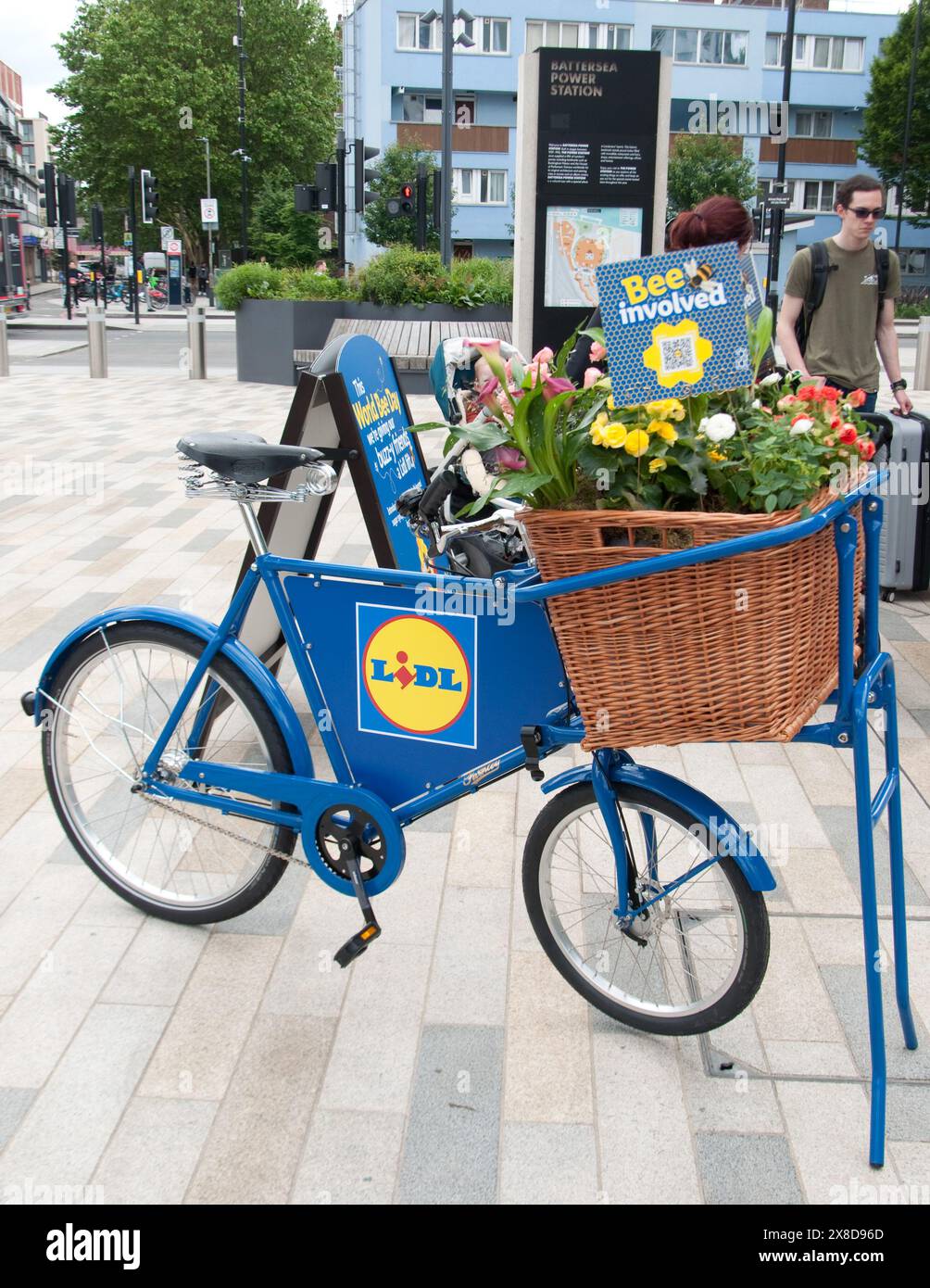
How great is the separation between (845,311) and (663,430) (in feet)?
13.0

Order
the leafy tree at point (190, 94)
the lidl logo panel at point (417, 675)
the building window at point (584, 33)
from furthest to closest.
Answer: the leafy tree at point (190, 94), the building window at point (584, 33), the lidl logo panel at point (417, 675)

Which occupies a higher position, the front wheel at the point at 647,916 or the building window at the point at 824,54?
the building window at the point at 824,54

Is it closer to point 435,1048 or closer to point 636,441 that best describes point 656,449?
point 636,441

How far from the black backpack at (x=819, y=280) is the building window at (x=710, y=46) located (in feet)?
168

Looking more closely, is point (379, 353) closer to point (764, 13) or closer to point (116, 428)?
point (116, 428)

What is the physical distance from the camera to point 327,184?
20.8 metres

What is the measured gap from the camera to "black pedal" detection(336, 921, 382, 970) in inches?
110

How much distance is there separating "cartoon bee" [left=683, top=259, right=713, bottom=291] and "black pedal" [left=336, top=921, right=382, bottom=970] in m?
1.55

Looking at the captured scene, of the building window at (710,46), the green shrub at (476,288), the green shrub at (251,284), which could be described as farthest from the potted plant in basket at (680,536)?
the building window at (710,46)

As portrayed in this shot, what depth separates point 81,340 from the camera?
2783cm

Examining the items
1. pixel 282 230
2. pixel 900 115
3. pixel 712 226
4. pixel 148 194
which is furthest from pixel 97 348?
pixel 900 115

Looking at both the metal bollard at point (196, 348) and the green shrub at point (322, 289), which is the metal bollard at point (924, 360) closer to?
the green shrub at point (322, 289)

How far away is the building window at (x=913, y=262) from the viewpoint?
52156 mm
